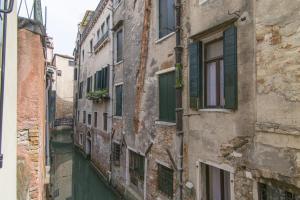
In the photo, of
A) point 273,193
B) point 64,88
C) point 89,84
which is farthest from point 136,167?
point 64,88

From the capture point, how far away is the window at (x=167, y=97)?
797 cm

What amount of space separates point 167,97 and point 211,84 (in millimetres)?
2050

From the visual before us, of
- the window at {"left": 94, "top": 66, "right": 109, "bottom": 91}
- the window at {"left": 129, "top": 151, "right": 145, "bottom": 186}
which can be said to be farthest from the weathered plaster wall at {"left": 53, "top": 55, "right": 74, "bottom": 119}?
the window at {"left": 129, "top": 151, "right": 145, "bottom": 186}

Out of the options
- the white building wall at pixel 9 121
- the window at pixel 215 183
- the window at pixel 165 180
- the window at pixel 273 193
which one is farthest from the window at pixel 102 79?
the white building wall at pixel 9 121

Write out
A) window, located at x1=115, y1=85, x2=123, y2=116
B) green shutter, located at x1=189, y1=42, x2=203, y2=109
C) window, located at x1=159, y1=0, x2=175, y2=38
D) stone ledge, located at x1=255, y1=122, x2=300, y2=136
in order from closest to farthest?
stone ledge, located at x1=255, y1=122, x2=300, y2=136 → green shutter, located at x1=189, y1=42, x2=203, y2=109 → window, located at x1=159, y1=0, x2=175, y2=38 → window, located at x1=115, y1=85, x2=123, y2=116

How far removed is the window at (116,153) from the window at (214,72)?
7252mm

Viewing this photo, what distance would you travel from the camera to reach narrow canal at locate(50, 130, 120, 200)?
13.2 metres

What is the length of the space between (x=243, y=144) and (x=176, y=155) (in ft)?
8.62

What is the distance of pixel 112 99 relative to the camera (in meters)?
14.2

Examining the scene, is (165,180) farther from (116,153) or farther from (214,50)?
(116,153)

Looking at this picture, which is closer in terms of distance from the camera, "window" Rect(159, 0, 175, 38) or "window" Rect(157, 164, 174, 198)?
"window" Rect(157, 164, 174, 198)

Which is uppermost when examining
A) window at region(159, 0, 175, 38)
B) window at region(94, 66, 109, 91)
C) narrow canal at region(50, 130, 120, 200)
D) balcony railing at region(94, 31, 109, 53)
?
balcony railing at region(94, 31, 109, 53)

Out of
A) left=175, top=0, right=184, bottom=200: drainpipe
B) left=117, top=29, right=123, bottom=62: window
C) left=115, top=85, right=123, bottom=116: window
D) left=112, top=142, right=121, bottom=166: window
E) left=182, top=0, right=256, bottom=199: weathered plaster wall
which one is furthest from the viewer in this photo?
left=117, top=29, right=123, bottom=62: window

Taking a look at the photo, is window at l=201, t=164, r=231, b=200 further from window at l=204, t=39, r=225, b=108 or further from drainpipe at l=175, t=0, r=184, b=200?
window at l=204, t=39, r=225, b=108
